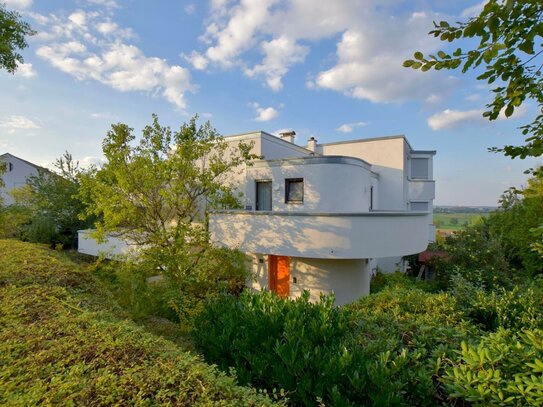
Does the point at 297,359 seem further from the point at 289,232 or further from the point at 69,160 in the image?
the point at 69,160

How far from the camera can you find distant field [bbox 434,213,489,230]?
19.9 m

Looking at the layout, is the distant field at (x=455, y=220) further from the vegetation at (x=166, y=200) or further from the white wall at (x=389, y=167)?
the vegetation at (x=166, y=200)

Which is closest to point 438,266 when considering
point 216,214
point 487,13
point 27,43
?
point 216,214

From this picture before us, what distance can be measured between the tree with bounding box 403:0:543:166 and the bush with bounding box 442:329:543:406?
207 cm

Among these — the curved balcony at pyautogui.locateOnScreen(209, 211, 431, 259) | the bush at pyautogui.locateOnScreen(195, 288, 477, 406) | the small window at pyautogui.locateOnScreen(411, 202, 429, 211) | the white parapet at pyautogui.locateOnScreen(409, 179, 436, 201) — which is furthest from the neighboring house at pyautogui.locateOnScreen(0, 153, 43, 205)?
the small window at pyautogui.locateOnScreen(411, 202, 429, 211)

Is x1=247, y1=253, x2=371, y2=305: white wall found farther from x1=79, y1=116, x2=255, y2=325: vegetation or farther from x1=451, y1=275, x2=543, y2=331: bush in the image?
x1=451, y1=275, x2=543, y2=331: bush

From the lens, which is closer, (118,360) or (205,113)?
(118,360)

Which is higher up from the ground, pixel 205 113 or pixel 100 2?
pixel 100 2

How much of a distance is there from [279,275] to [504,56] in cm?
1070

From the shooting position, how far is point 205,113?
1168 centimetres

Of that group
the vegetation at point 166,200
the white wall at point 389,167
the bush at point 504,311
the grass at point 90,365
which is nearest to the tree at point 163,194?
the vegetation at point 166,200

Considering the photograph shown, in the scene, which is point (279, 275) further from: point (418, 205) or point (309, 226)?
point (418, 205)

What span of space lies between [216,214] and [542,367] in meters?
10.2

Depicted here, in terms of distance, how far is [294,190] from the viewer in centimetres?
1210
